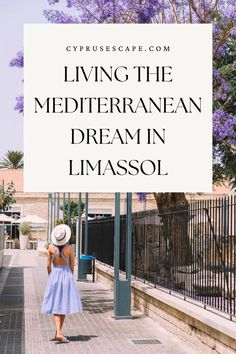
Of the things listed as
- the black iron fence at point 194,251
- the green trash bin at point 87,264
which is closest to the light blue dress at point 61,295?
the black iron fence at point 194,251

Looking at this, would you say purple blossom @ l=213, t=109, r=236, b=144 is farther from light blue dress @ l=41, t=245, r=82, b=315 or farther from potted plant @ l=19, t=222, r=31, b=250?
potted plant @ l=19, t=222, r=31, b=250

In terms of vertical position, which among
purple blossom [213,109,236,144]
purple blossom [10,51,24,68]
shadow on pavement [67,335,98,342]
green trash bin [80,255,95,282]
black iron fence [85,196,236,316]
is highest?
purple blossom [10,51,24,68]

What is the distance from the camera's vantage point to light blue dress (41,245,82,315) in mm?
12406

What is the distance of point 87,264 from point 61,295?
1278cm

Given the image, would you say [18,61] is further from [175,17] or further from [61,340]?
[61,340]

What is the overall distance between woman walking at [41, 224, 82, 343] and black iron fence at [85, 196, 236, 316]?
6.64 feet

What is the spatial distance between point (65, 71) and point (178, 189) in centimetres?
177

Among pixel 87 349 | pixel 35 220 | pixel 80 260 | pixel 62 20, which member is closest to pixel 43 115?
pixel 87 349

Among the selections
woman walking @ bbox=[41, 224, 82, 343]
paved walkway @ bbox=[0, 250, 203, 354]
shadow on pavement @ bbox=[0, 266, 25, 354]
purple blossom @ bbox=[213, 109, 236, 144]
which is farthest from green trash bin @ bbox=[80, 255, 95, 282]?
woman walking @ bbox=[41, 224, 82, 343]

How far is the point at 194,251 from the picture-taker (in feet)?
43.1

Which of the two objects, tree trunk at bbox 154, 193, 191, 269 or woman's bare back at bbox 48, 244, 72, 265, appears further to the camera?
tree trunk at bbox 154, 193, 191, 269

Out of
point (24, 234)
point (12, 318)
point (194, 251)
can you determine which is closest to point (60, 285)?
point (194, 251)

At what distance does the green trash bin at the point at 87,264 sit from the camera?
Result: 2506 centimetres

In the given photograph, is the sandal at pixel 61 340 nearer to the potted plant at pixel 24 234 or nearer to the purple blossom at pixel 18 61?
the purple blossom at pixel 18 61
